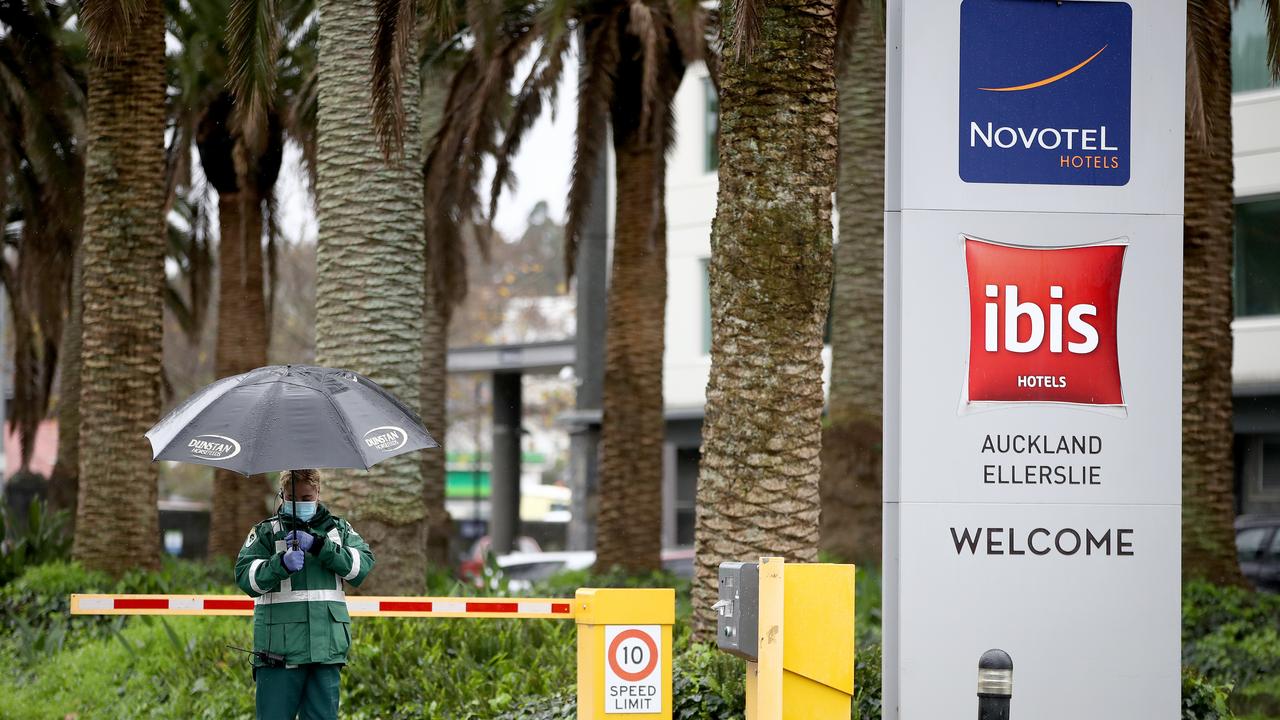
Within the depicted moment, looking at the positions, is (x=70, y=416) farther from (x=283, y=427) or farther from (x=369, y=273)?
(x=283, y=427)

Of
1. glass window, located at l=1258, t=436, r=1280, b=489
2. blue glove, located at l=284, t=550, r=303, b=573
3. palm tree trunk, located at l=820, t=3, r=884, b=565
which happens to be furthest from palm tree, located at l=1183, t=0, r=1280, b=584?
glass window, located at l=1258, t=436, r=1280, b=489

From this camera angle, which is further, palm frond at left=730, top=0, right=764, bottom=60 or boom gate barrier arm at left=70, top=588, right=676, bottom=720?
palm frond at left=730, top=0, right=764, bottom=60

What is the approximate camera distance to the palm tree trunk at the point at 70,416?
2005 cm

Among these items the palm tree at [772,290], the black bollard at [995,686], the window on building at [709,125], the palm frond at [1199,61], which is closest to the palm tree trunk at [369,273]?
the palm tree at [772,290]

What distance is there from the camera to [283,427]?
6.69 m

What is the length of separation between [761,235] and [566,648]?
3022mm

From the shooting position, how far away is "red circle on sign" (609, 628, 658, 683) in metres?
7.23

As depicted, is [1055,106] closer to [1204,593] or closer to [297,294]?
[1204,593]

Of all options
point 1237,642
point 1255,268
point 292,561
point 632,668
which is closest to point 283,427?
point 292,561

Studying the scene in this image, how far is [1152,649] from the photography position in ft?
20.8

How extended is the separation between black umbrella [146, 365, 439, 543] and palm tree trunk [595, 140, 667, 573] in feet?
30.3

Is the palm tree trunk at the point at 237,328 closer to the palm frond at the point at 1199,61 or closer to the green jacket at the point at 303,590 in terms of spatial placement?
the palm frond at the point at 1199,61

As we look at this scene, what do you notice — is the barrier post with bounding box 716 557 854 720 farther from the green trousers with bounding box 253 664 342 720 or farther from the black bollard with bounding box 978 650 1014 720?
the green trousers with bounding box 253 664 342 720

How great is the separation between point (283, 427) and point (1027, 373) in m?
3.16
